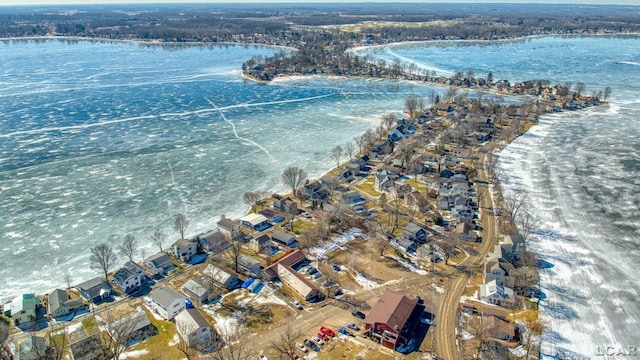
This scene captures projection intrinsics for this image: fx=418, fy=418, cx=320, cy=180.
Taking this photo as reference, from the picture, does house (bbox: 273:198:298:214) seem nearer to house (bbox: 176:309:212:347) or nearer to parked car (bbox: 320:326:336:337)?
parked car (bbox: 320:326:336:337)

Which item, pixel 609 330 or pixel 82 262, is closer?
pixel 609 330

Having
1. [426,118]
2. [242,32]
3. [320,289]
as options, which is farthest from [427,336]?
[242,32]

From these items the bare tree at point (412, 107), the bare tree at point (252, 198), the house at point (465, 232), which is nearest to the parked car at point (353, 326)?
the house at point (465, 232)

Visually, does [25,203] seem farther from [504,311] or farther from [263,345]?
[504,311]

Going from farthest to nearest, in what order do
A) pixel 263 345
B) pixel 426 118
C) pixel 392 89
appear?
pixel 392 89 < pixel 426 118 < pixel 263 345

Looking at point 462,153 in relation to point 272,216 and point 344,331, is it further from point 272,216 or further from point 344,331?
point 344,331

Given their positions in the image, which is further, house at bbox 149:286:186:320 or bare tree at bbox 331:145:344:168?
bare tree at bbox 331:145:344:168

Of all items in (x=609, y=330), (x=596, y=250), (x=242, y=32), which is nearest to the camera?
(x=609, y=330)

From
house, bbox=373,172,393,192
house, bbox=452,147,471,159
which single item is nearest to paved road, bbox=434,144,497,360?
house, bbox=373,172,393,192
